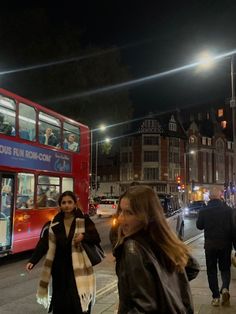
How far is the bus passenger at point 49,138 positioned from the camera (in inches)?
540

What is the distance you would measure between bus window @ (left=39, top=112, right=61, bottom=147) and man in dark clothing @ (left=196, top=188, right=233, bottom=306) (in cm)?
738

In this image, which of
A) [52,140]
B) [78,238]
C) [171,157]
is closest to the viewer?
[78,238]

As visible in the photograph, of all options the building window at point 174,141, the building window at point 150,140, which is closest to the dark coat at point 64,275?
the building window at point 150,140

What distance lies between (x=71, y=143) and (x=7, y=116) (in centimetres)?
364

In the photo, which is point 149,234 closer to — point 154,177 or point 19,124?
point 19,124

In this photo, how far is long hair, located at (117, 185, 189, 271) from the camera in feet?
8.30

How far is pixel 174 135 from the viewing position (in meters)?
81.8

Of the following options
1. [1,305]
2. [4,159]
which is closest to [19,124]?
[4,159]

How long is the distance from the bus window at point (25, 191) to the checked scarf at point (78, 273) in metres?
7.37

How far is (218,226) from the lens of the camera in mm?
7031

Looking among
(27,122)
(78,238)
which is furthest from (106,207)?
(78,238)

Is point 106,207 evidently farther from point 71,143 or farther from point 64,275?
point 64,275

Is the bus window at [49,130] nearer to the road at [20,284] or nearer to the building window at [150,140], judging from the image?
the road at [20,284]

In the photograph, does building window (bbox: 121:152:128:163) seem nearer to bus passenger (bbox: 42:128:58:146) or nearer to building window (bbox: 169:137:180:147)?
building window (bbox: 169:137:180:147)
